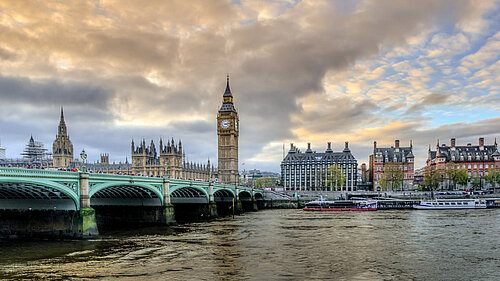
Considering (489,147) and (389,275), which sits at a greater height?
(489,147)

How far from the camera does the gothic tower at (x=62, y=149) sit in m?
183

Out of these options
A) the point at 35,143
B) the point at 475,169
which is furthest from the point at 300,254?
the point at 35,143

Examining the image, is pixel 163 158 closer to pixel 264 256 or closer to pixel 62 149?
pixel 62 149

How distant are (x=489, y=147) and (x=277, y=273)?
5292 inches

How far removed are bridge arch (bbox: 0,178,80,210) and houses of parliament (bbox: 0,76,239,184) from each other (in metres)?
118

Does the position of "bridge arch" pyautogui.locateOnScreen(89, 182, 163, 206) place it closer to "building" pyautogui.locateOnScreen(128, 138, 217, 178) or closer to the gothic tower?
"building" pyautogui.locateOnScreen(128, 138, 217, 178)

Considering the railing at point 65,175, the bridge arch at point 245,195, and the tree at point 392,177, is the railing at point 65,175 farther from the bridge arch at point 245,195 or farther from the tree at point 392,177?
the tree at point 392,177

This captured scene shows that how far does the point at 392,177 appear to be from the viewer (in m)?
131

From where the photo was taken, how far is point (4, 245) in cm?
3694

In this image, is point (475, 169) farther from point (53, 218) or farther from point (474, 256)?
point (53, 218)

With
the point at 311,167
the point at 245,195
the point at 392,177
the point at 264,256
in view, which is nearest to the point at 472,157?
the point at 392,177

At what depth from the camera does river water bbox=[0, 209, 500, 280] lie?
26406mm

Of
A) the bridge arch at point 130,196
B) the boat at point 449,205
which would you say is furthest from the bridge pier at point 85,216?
the boat at point 449,205

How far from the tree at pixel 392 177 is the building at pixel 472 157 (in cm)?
1624
